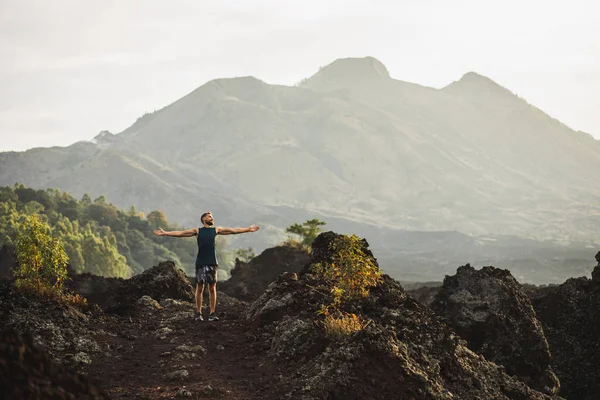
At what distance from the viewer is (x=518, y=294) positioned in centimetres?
1658

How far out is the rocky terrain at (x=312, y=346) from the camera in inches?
341

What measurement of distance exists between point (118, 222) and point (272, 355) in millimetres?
114809

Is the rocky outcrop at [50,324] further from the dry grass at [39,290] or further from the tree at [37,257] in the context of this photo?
the tree at [37,257]

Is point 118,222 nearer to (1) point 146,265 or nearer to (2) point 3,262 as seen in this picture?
(1) point 146,265

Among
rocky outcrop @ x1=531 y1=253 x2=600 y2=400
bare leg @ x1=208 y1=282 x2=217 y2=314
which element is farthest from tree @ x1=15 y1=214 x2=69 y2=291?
rocky outcrop @ x1=531 y1=253 x2=600 y2=400

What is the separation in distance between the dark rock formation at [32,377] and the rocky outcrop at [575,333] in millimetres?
13705

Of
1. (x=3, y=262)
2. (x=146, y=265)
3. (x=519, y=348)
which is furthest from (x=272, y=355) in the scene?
(x=146, y=265)

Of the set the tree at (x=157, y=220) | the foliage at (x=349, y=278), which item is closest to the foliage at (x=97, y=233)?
the tree at (x=157, y=220)

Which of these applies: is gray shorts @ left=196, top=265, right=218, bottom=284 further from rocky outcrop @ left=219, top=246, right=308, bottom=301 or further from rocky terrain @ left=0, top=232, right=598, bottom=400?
rocky outcrop @ left=219, top=246, right=308, bottom=301

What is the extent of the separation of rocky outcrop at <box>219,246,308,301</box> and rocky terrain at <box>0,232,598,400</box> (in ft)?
82.7

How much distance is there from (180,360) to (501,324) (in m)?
9.01

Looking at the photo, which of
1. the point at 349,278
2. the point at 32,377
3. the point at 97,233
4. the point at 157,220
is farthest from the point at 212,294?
the point at 157,220

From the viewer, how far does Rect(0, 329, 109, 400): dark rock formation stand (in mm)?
5555

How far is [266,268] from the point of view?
45.6 metres
